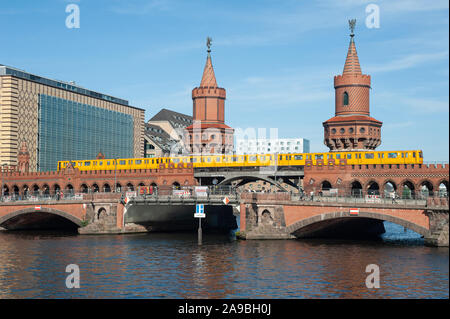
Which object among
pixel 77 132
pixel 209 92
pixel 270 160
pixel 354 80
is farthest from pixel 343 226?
pixel 77 132

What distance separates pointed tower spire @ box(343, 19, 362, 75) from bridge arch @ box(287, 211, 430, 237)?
44.1 meters

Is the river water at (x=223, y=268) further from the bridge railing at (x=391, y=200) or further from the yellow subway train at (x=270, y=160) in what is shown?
the yellow subway train at (x=270, y=160)

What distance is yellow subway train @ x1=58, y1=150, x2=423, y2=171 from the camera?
328ft

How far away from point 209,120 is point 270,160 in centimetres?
2323

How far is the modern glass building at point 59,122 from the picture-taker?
490 feet

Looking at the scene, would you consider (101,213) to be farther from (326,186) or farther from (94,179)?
(326,186)

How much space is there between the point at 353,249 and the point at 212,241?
72.4ft

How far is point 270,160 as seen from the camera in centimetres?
11100

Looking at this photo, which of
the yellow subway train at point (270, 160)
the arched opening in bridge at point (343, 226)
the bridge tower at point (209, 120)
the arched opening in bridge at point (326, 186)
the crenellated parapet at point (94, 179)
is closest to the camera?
the arched opening in bridge at point (343, 226)

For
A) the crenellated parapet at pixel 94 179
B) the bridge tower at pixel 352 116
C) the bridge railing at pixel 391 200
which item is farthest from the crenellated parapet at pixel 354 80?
the bridge railing at pixel 391 200

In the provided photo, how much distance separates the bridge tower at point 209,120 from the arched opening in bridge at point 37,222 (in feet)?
103

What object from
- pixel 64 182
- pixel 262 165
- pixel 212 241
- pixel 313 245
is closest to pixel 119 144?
pixel 64 182
